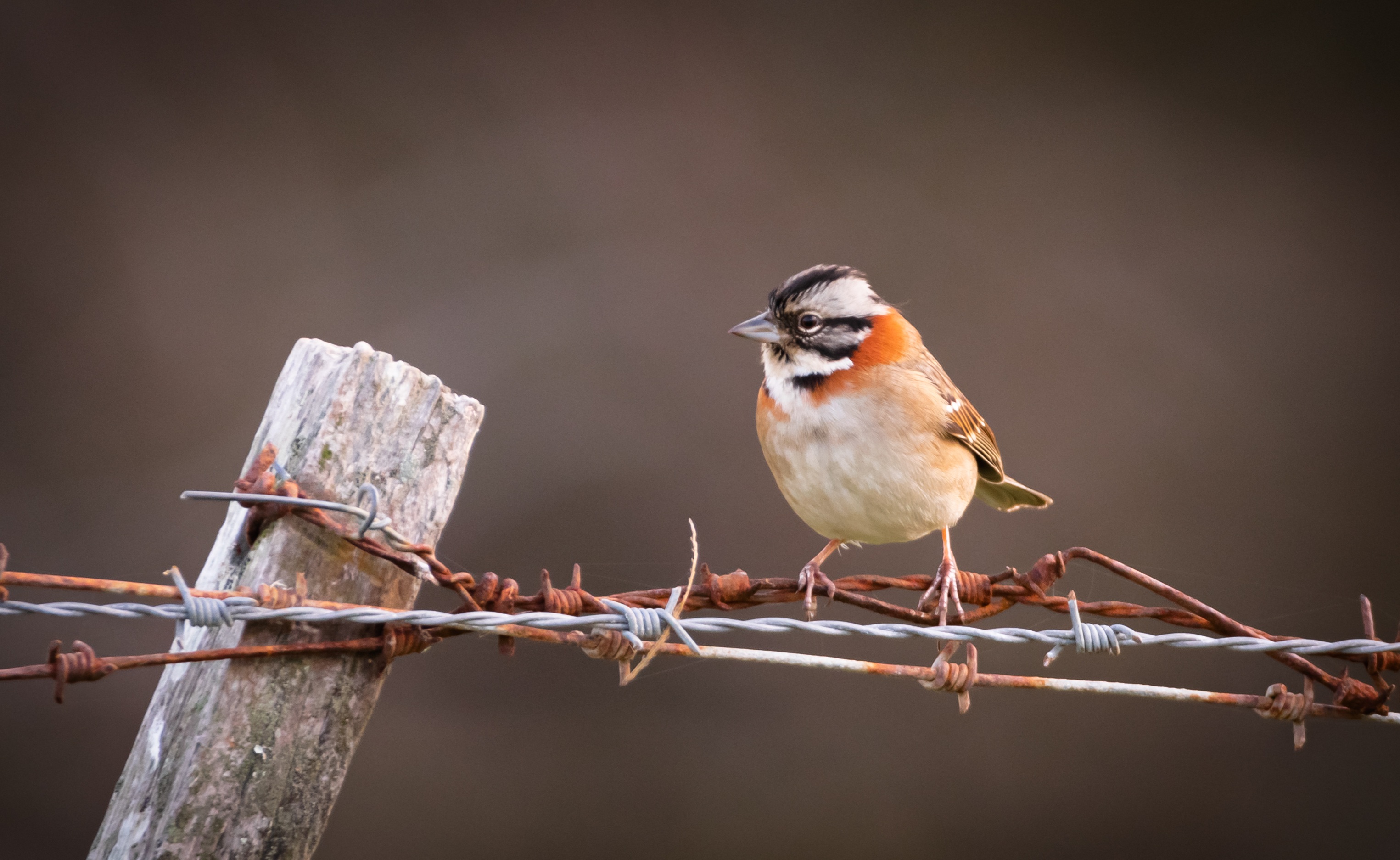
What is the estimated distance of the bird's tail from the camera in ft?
7.09

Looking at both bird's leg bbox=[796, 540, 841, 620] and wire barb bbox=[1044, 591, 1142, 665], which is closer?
wire barb bbox=[1044, 591, 1142, 665]

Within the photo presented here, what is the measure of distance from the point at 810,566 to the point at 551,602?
71 centimetres

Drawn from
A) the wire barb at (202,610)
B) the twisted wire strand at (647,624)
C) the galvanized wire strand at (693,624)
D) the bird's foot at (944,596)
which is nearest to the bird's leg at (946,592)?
the bird's foot at (944,596)

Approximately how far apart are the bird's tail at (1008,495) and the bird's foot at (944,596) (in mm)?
384

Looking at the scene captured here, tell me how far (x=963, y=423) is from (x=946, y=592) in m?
0.47

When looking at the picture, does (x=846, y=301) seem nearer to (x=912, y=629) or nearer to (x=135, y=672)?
(x=912, y=629)

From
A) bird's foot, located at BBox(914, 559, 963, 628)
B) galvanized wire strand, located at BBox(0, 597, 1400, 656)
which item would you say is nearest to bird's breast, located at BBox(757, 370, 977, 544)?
bird's foot, located at BBox(914, 559, 963, 628)

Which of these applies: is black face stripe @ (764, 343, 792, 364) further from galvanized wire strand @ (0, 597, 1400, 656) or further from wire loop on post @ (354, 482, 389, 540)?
wire loop on post @ (354, 482, 389, 540)

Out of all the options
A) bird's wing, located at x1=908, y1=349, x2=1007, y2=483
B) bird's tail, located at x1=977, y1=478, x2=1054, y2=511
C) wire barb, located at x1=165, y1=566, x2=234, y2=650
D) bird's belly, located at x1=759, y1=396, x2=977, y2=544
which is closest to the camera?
wire barb, located at x1=165, y1=566, x2=234, y2=650

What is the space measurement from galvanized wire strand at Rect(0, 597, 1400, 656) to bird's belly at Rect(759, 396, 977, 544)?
0.40 m

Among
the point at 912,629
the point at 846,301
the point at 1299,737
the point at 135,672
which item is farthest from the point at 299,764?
the point at 135,672

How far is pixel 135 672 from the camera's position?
3.39 meters

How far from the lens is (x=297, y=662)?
1.25 m

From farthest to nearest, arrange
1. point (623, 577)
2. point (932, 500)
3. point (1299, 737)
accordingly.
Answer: point (623, 577) < point (932, 500) < point (1299, 737)
